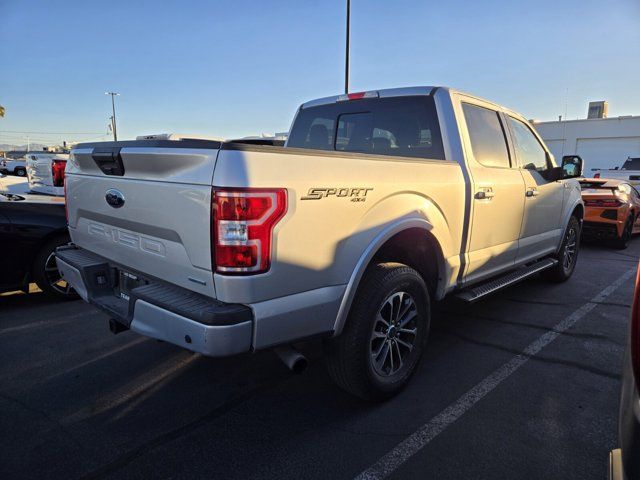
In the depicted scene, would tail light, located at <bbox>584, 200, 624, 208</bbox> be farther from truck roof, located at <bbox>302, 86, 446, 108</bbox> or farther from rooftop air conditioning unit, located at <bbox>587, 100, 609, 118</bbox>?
rooftop air conditioning unit, located at <bbox>587, 100, 609, 118</bbox>

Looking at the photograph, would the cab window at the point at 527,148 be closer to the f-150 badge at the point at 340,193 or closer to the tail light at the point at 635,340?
the f-150 badge at the point at 340,193

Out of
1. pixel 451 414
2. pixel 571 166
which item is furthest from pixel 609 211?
pixel 451 414

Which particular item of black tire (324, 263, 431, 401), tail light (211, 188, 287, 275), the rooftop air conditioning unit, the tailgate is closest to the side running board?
black tire (324, 263, 431, 401)

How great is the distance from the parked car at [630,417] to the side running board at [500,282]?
6.94 feet

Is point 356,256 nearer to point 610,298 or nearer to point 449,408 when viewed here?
point 449,408

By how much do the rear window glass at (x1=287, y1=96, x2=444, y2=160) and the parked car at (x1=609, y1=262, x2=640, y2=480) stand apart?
2.24 metres

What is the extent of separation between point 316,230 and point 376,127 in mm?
1894

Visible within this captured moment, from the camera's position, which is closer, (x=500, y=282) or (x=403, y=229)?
(x=403, y=229)

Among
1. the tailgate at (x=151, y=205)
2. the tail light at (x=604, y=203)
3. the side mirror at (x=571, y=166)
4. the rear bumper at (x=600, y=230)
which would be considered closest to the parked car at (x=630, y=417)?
the tailgate at (x=151, y=205)

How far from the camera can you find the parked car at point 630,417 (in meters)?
1.26

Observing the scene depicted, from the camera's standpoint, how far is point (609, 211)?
332 inches

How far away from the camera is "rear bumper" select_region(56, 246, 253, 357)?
6.63 ft

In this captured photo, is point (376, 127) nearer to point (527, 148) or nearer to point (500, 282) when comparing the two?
point (500, 282)

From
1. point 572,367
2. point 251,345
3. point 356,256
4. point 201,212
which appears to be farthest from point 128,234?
point 572,367
